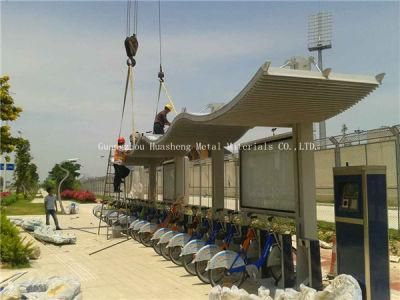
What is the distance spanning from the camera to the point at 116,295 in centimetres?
630

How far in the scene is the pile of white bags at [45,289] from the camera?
5.33 meters

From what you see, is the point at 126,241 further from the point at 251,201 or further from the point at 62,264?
the point at 251,201

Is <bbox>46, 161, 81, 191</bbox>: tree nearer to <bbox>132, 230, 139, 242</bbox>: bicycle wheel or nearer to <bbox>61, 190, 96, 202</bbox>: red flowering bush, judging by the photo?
<bbox>61, 190, 96, 202</bbox>: red flowering bush

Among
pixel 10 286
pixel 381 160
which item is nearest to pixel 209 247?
pixel 10 286

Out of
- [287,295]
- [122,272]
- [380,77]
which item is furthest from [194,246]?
[380,77]

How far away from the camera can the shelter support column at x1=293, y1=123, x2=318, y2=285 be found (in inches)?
245

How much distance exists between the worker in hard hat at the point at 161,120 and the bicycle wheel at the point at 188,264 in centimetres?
486

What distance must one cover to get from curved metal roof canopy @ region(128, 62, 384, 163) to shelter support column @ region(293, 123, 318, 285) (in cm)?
28

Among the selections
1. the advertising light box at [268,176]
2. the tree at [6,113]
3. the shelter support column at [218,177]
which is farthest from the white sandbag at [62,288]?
the tree at [6,113]

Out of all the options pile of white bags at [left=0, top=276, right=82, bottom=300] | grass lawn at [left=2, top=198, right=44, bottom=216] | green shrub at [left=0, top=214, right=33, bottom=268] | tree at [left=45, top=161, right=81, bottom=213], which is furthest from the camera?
tree at [left=45, top=161, right=81, bottom=213]

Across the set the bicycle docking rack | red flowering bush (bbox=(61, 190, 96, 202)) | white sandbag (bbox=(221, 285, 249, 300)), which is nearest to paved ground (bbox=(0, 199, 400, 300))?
the bicycle docking rack

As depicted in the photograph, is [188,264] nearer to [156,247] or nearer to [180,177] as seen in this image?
[156,247]

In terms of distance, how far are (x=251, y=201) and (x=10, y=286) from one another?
4.17m

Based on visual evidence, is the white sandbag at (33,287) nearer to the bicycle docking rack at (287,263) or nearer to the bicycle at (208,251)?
the bicycle at (208,251)
